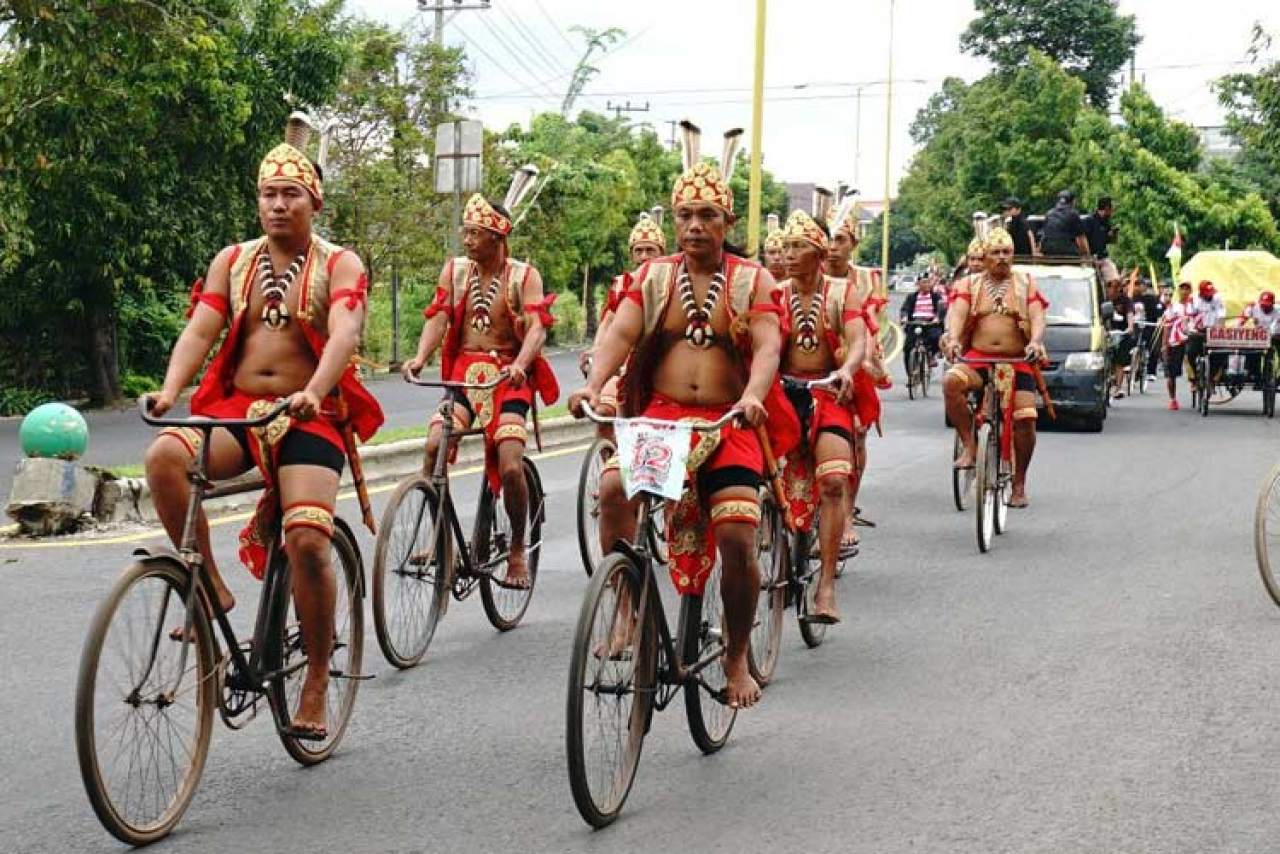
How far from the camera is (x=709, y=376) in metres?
6.38

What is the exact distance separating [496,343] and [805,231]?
5.25ft

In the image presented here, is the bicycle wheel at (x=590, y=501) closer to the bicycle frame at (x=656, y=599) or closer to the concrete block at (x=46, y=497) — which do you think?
the concrete block at (x=46, y=497)

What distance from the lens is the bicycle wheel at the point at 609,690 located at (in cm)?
518

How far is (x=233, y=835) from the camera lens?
17.5 feet

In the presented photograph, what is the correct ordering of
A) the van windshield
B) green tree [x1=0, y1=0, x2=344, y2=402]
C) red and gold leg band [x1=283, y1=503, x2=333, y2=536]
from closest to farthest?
red and gold leg band [x1=283, y1=503, x2=333, y2=536] → green tree [x1=0, y1=0, x2=344, y2=402] → the van windshield

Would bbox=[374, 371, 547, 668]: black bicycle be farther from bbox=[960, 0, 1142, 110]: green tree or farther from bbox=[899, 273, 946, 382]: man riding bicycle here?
bbox=[960, 0, 1142, 110]: green tree

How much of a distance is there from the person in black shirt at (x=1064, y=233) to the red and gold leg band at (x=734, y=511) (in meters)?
17.1

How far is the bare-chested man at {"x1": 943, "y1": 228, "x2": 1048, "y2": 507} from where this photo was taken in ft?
40.5

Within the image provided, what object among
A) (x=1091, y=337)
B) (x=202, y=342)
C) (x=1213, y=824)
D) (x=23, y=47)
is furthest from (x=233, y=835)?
(x=1091, y=337)

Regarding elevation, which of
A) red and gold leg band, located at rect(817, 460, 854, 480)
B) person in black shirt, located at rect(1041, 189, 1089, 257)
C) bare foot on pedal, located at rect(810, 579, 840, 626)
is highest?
person in black shirt, located at rect(1041, 189, 1089, 257)

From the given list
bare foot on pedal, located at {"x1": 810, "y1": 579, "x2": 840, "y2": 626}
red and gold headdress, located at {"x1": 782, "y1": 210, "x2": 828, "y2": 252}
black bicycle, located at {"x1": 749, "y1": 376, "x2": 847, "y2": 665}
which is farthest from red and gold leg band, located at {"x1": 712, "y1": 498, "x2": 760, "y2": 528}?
red and gold headdress, located at {"x1": 782, "y1": 210, "x2": 828, "y2": 252}

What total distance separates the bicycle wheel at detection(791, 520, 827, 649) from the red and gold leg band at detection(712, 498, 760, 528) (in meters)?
1.57

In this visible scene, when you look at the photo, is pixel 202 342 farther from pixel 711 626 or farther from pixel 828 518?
pixel 828 518

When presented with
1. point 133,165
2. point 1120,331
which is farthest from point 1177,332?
point 133,165
